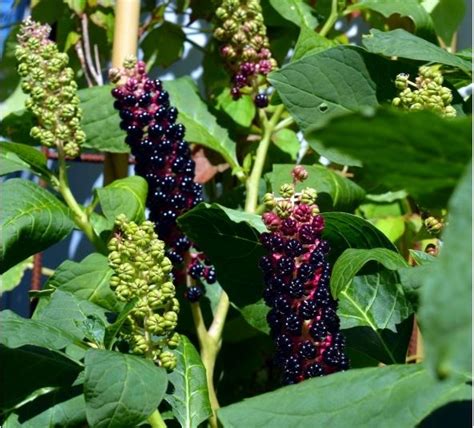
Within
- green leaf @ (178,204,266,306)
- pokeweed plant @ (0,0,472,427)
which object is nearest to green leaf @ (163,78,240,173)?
pokeweed plant @ (0,0,472,427)

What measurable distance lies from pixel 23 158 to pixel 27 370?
1.17ft

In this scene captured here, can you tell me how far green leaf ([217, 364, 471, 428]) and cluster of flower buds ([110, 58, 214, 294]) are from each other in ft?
1.38

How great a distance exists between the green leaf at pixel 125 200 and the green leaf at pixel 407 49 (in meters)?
0.33

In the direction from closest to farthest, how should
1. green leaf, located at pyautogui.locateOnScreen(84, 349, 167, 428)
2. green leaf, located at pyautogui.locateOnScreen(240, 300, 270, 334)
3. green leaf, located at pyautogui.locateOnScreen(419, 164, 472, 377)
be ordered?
green leaf, located at pyautogui.locateOnScreen(419, 164, 472, 377) → green leaf, located at pyautogui.locateOnScreen(84, 349, 167, 428) → green leaf, located at pyautogui.locateOnScreen(240, 300, 270, 334)

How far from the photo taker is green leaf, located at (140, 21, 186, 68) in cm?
163

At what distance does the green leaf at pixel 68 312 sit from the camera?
39.4 inches

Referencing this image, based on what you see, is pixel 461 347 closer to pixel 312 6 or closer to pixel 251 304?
pixel 251 304

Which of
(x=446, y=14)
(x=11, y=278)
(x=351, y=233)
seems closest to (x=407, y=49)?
(x=351, y=233)

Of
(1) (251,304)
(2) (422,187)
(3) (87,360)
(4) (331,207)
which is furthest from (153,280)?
(2) (422,187)

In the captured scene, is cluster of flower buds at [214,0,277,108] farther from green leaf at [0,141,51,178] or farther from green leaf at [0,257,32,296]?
green leaf at [0,257,32,296]

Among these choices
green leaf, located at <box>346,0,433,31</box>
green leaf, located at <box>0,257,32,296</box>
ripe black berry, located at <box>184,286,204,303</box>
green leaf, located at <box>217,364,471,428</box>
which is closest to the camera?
green leaf, located at <box>217,364,471,428</box>

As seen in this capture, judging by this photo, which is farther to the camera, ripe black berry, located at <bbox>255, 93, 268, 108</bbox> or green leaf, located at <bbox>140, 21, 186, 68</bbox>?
green leaf, located at <bbox>140, 21, 186, 68</bbox>

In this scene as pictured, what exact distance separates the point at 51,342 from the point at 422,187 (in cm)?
62

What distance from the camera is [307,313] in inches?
33.4
